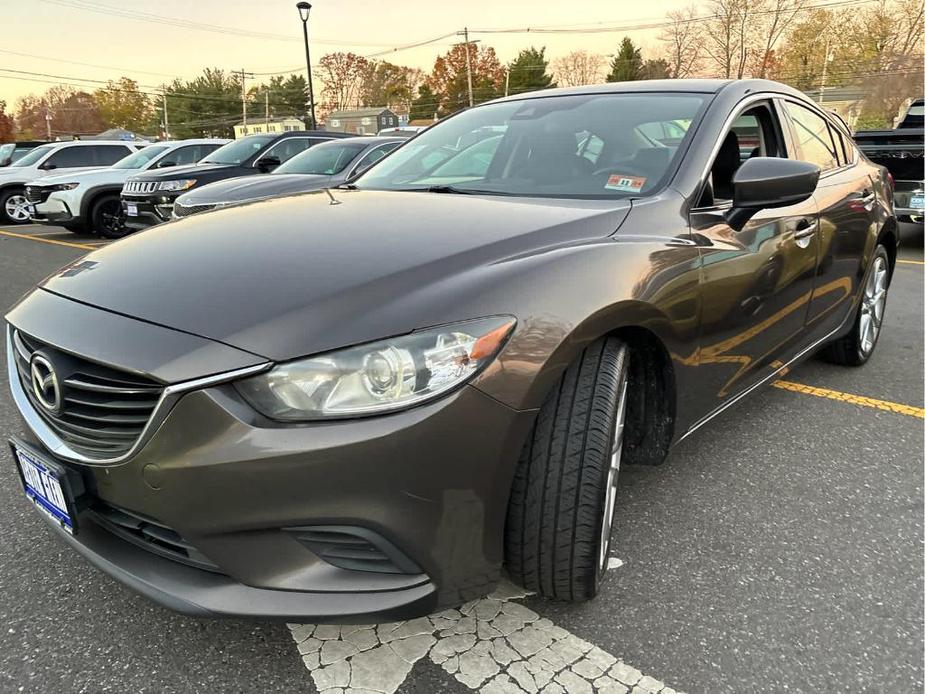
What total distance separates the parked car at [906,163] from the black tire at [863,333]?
170 inches

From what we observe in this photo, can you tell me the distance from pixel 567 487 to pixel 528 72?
74753 mm

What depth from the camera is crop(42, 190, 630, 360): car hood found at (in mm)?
1482

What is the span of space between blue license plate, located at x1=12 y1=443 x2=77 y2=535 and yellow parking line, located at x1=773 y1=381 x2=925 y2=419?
9.63ft

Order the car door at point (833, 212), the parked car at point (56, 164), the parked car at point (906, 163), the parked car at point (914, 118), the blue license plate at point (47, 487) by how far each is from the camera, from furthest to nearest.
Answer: the parked car at point (56, 164) < the parked car at point (914, 118) < the parked car at point (906, 163) < the car door at point (833, 212) < the blue license plate at point (47, 487)

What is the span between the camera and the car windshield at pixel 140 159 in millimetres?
11758

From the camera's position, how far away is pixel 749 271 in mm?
2398

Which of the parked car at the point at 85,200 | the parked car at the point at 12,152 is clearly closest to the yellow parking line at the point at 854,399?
the parked car at the point at 85,200

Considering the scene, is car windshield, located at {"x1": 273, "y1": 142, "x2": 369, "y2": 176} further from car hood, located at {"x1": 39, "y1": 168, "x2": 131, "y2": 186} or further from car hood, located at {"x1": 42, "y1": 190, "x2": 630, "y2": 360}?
car hood, located at {"x1": 42, "y1": 190, "x2": 630, "y2": 360}

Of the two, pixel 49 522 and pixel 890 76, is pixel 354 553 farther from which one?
pixel 890 76

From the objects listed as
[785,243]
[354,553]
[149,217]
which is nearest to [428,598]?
[354,553]

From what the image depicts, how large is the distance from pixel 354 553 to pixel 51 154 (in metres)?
14.4

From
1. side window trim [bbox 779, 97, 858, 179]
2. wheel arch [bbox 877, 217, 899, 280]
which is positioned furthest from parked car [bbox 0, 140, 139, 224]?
wheel arch [bbox 877, 217, 899, 280]

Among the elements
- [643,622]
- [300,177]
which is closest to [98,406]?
[643,622]

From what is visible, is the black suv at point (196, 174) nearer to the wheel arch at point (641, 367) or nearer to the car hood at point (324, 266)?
the car hood at point (324, 266)
